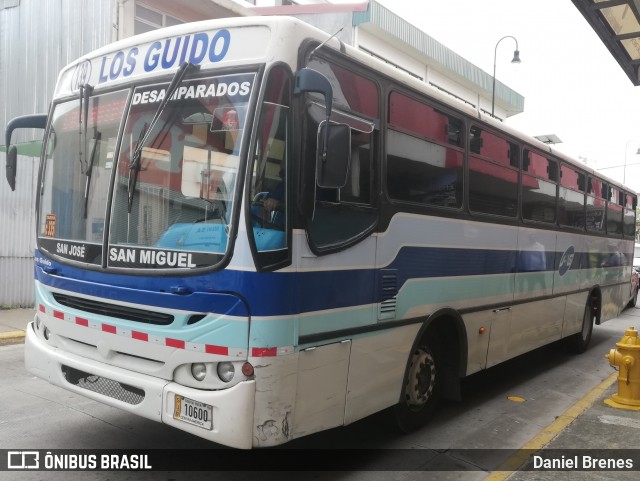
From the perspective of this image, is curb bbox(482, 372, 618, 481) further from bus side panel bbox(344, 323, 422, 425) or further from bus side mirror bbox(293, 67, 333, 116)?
bus side mirror bbox(293, 67, 333, 116)

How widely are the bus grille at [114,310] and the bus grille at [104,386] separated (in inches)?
17.6

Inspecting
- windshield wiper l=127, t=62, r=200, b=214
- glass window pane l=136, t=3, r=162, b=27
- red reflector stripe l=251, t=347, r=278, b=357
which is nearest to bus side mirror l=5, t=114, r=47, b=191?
windshield wiper l=127, t=62, r=200, b=214

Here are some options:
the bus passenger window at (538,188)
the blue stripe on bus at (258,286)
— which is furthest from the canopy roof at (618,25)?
the blue stripe on bus at (258,286)

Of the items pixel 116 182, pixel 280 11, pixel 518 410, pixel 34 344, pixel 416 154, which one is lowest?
pixel 518 410

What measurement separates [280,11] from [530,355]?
1259 centimetres

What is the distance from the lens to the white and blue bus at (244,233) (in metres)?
3.47

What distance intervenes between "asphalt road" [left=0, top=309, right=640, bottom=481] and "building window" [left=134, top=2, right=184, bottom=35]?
8.77 metres

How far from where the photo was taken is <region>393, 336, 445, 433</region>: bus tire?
16.4ft

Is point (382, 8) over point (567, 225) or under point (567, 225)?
over

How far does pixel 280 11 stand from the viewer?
56.1 ft

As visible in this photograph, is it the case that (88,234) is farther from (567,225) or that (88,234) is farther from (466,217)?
(567,225)

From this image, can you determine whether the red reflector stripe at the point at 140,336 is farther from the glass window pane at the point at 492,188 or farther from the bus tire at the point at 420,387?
the glass window pane at the point at 492,188

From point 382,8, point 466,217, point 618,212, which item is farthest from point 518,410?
point 382,8

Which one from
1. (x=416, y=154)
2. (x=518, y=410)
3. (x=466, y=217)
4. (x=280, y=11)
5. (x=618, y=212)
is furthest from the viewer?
(x=280, y=11)
